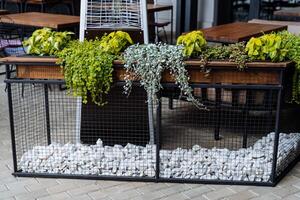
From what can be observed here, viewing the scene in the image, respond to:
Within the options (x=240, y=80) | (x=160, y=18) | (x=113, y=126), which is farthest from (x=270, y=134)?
(x=160, y=18)

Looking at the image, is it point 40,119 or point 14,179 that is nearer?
point 14,179

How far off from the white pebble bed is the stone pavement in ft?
0.28

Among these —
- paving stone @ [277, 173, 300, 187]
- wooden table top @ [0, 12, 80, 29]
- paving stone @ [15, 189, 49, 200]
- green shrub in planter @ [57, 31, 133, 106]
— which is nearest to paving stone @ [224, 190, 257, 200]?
paving stone @ [277, 173, 300, 187]

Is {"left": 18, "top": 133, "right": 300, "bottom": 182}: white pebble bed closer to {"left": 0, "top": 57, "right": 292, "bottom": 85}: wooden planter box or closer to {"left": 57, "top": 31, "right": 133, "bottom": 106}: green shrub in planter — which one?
{"left": 57, "top": 31, "right": 133, "bottom": 106}: green shrub in planter

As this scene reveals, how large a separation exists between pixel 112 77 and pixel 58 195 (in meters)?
0.84

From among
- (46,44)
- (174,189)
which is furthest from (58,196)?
(46,44)

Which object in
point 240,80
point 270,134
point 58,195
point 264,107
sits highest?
point 240,80

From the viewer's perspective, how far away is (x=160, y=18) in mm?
9328

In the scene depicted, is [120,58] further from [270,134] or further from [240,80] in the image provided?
[270,134]

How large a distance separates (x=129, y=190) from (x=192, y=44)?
1043 millimetres

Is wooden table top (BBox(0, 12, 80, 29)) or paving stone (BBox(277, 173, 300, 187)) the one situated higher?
wooden table top (BBox(0, 12, 80, 29))

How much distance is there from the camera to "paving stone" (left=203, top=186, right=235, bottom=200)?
2.87 meters

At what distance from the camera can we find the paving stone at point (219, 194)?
2.87 meters

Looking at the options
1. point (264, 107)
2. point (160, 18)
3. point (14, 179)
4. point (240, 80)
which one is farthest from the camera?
point (160, 18)
